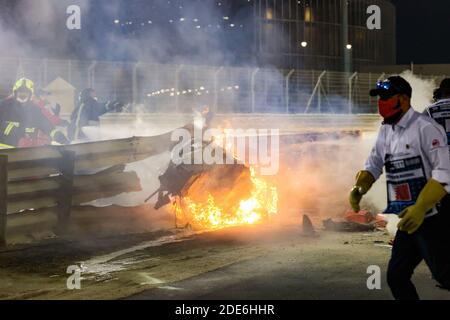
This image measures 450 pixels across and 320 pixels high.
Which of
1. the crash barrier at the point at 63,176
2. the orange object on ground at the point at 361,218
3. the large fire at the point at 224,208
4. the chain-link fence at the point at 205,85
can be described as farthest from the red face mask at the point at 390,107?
the chain-link fence at the point at 205,85

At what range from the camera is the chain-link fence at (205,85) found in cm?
2216

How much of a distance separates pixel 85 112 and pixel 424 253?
9940 mm

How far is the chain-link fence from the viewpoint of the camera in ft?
72.7

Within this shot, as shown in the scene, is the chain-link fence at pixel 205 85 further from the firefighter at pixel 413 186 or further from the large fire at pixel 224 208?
the firefighter at pixel 413 186

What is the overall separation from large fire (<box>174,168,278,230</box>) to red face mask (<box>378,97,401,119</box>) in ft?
16.9

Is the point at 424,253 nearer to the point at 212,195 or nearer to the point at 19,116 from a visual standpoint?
the point at 212,195

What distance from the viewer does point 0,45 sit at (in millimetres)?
18641

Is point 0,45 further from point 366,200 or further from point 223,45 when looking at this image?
point 223,45

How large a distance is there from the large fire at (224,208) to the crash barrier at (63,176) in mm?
764

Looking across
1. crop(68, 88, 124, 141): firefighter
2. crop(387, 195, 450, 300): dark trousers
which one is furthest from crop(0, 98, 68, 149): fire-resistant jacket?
crop(387, 195, 450, 300): dark trousers

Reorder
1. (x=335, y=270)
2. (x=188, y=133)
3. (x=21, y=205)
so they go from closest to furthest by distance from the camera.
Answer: (x=335, y=270), (x=21, y=205), (x=188, y=133)

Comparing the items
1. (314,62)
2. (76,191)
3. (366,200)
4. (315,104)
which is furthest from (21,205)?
(314,62)

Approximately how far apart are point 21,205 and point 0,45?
38.1 ft
